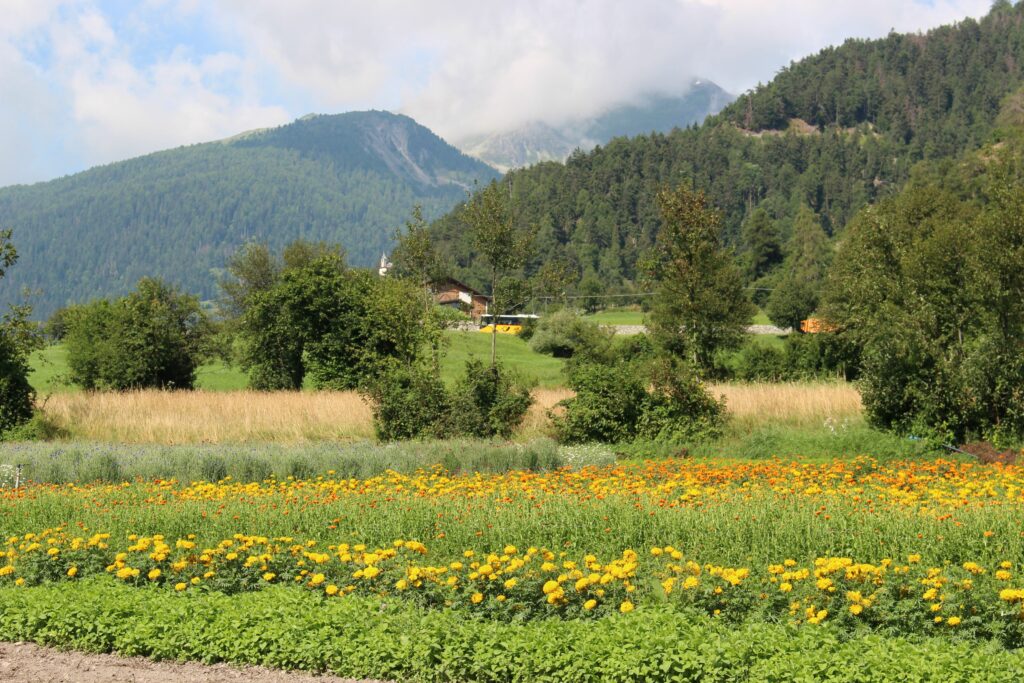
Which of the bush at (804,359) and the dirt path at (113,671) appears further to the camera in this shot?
the bush at (804,359)

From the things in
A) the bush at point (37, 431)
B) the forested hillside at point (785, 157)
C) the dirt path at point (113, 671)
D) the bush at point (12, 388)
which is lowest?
the dirt path at point (113, 671)

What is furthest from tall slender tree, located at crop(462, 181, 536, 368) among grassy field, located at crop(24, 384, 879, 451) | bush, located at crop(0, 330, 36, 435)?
bush, located at crop(0, 330, 36, 435)

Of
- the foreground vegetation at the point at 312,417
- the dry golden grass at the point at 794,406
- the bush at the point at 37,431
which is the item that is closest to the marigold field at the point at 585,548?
the foreground vegetation at the point at 312,417

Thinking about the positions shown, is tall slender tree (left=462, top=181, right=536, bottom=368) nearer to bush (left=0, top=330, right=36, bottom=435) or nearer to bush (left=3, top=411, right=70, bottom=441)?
bush (left=3, top=411, right=70, bottom=441)

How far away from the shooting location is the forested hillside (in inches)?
5468

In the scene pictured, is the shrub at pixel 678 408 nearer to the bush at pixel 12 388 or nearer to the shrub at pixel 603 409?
the shrub at pixel 603 409

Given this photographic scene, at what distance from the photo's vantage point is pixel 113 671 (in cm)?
669

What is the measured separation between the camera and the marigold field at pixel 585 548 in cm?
684

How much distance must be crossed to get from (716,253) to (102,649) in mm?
25327

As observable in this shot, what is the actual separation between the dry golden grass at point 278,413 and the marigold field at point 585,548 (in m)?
7.11

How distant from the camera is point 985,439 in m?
16.7

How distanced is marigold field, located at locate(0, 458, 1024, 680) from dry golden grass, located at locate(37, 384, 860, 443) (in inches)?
280

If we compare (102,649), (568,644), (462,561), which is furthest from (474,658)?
(102,649)

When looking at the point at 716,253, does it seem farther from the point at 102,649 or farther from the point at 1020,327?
the point at 102,649
